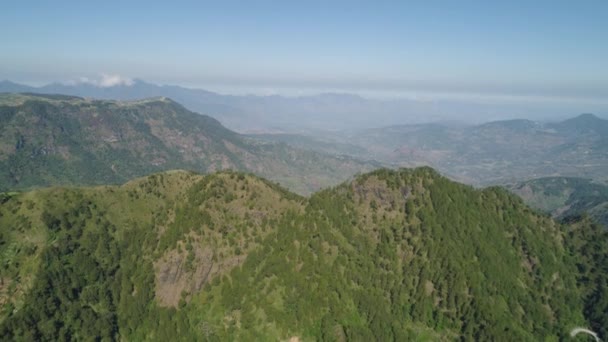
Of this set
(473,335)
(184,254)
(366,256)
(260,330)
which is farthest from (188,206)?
(473,335)

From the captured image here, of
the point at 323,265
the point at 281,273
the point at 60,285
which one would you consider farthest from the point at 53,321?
the point at 323,265

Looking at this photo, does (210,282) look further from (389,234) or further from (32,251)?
(389,234)

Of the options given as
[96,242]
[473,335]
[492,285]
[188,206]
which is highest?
[188,206]

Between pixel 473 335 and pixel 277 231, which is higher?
pixel 277 231

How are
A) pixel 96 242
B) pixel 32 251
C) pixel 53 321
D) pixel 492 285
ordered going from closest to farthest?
pixel 53 321 → pixel 32 251 → pixel 96 242 → pixel 492 285

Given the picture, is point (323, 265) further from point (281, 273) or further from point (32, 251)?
point (32, 251)

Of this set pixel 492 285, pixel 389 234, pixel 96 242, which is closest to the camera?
pixel 96 242

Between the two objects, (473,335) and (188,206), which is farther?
(188,206)
